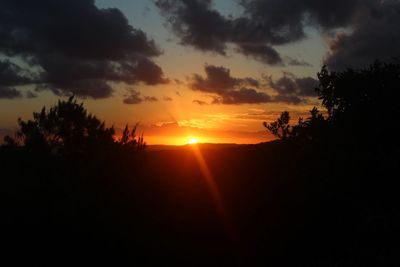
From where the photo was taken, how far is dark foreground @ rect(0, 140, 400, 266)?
1853 cm

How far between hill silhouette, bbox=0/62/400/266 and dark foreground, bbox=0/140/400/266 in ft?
0.24

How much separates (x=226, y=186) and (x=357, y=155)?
10.3 m

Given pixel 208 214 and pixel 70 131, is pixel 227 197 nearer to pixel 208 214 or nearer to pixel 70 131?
pixel 208 214

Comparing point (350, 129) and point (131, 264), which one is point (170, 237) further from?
point (350, 129)

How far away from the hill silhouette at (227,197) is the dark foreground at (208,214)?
0.24 feet

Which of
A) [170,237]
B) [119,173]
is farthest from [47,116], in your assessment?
[170,237]

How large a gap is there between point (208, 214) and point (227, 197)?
3.34 metres

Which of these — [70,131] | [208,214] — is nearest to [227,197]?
[208,214]

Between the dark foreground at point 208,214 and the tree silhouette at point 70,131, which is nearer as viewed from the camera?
the dark foreground at point 208,214

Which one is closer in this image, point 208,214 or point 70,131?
point 208,214

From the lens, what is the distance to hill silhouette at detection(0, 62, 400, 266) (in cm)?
1928

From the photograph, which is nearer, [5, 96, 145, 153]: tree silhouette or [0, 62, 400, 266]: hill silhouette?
[0, 62, 400, 266]: hill silhouette

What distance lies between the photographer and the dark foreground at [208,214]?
1853 cm

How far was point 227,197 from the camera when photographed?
96.6ft
